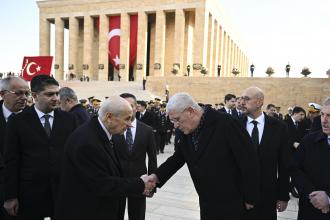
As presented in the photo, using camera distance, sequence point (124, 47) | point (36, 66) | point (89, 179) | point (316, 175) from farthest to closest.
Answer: point (124, 47)
point (36, 66)
point (316, 175)
point (89, 179)

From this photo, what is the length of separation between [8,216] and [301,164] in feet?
10.5

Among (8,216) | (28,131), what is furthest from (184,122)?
(8,216)

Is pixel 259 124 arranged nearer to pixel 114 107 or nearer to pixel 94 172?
pixel 114 107

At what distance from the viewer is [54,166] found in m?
3.22

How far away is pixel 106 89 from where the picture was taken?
30.0 m

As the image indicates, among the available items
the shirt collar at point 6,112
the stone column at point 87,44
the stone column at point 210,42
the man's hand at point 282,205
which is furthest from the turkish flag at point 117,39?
the man's hand at point 282,205

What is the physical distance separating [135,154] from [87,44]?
1497 inches

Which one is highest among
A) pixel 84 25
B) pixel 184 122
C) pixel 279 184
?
pixel 84 25

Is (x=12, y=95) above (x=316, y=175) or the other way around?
above

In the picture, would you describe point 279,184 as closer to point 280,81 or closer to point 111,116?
point 111,116

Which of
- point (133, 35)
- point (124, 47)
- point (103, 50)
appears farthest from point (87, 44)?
point (133, 35)

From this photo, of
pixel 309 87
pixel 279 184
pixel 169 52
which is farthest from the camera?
pixel 169 52

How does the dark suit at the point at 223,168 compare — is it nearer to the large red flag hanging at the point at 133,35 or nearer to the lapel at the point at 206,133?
the lapel at the point at 206,133

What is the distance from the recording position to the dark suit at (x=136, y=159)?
368 cm
